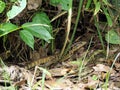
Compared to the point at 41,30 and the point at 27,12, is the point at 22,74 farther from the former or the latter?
the point at 27,12

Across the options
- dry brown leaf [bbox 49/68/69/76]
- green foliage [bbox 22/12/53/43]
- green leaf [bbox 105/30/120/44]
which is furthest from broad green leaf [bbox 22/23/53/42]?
green leaf [bbox 105/30/120/44]

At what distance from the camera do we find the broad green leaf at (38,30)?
144cm

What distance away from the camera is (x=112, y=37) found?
171cm

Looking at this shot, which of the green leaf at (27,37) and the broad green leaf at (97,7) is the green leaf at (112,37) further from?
the green leaf at (27,37)

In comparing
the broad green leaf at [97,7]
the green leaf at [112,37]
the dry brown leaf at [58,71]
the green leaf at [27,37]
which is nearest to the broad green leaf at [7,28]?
the green leaf at [27,37]

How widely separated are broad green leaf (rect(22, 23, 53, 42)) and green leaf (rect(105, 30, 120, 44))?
37cm

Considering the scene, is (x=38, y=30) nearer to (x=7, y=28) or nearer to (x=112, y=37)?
(x=7, y=28)

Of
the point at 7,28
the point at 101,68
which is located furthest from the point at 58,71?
the point at 7,28

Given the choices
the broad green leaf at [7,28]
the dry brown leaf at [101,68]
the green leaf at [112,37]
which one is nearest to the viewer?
the broad green leaf at [7,28]

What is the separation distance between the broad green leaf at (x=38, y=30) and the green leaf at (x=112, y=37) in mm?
372

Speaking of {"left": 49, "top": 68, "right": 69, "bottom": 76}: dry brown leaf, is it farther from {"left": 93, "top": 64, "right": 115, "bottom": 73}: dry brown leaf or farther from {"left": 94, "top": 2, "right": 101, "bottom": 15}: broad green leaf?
{"left": 94, "top": 2, "right": 101, "bottom": 15}: broad green leaf

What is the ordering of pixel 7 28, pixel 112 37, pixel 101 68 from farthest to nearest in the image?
1. pixel 112 37
2. pixel 101 68
3. pixel 7 28

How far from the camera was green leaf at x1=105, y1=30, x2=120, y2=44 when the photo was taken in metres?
1.69

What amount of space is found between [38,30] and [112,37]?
0.43 metres
